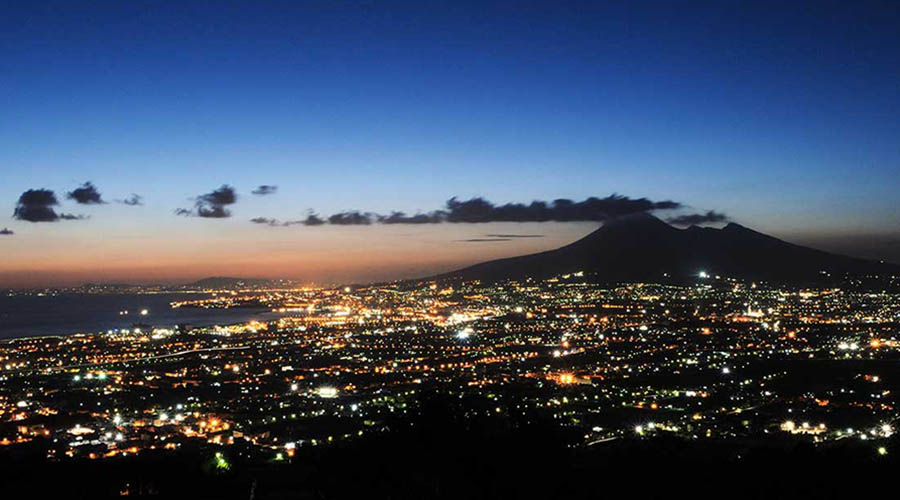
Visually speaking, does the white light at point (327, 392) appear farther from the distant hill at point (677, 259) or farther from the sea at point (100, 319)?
the distant hill at point (677, 259)

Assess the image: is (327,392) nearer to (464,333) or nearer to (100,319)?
(464,333)

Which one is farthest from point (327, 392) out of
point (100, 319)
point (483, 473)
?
point (100, 319)

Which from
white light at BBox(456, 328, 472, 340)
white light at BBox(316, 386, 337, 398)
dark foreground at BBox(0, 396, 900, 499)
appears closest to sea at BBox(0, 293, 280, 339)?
white light at BBox(456, 328, 472, 340)

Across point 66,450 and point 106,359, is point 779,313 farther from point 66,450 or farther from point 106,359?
point 66,450

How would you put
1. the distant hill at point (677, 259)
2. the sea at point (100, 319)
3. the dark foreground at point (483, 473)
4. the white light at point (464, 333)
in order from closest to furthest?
the dark foreground at point (483, 473) → the white light at point (464, 333) → the sea at point (100, 319) → the distant hill at point (677, 259)

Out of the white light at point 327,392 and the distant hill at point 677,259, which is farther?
the distant hill at point 677,259

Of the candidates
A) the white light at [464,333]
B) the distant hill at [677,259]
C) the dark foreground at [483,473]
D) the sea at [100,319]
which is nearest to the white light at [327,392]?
the dark foreground at [483,473]

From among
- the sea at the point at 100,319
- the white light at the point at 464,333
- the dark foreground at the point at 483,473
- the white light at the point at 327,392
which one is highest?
the dark foreground at the point at 483,473
